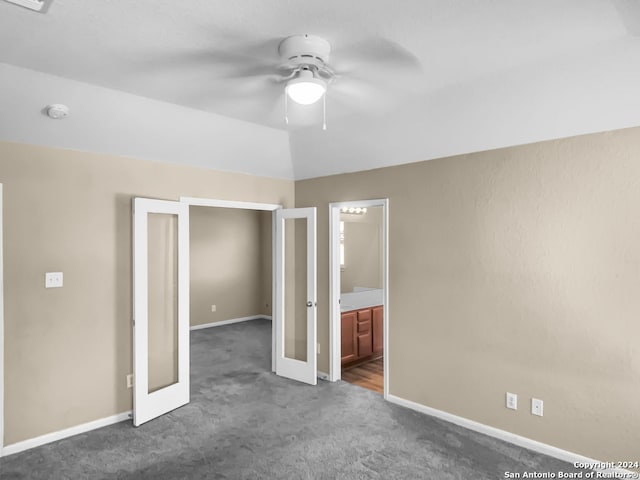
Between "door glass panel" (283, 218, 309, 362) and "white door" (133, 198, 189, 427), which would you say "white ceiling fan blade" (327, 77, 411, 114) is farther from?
"white door" (133, 198, 189, 427)

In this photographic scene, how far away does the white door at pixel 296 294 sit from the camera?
4496 millimetres

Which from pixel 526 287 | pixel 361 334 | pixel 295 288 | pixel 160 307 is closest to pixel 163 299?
pixel 160 307

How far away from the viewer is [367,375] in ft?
15.6

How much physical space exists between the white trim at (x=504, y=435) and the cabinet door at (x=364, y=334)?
113 centimetres

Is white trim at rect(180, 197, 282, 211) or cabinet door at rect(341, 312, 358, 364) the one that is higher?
white trim at rect(180, 197, 282, 211)

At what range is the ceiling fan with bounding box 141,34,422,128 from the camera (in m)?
2.34

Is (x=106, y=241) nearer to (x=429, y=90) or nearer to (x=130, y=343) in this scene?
(x=130, y=343)

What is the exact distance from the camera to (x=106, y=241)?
3518 millimetres

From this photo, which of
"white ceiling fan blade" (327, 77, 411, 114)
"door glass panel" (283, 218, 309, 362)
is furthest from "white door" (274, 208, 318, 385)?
"white ceiling fan blade" (327, 77, 411, 114)

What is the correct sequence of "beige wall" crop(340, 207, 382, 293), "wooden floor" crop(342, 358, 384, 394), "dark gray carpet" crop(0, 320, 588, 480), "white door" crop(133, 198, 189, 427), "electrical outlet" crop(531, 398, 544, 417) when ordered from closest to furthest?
"dark gray carpet" crop(0, 320, 588, 480)
"electrical outlet" crop(531, 398, 544, 417)
"white door" crop(133, 198, 189, 427)
"wooden floor" crop(342, 358, 384, 394)
"beige wall" crop(340, 207, 382, 293)

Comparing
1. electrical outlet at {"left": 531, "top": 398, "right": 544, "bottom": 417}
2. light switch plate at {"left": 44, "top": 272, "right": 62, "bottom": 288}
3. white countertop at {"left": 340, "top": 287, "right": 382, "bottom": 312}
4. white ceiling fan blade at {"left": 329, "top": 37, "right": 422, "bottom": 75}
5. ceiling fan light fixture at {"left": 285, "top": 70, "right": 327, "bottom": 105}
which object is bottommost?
electrical outlet at {"left": 531, "top": 398, "right": 544, "bottom": 417}

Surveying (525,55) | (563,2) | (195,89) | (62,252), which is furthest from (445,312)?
(62,252)

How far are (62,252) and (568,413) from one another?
13.7 ft

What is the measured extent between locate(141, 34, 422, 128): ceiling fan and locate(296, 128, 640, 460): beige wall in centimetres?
100
